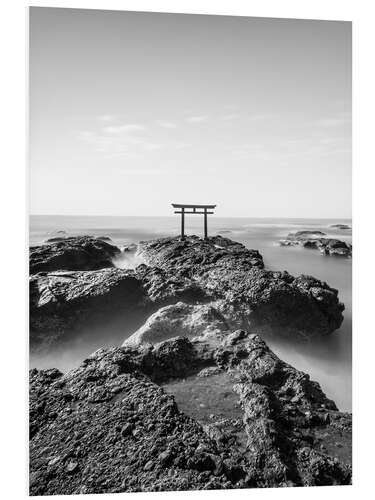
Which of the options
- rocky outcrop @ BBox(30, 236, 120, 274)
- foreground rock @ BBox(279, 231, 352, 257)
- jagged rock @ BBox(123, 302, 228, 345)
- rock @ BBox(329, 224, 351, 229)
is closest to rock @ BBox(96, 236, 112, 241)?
rocky outcrop @ BBox(30, 236, 120, 274)

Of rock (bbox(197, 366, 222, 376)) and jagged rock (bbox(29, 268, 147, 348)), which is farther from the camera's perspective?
jagged rock (bbox(29, 268, 147, 348))

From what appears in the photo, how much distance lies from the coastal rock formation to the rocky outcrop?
11mm

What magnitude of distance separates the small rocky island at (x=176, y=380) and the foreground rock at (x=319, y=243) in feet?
1.33

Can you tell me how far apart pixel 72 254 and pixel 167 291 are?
1205mm

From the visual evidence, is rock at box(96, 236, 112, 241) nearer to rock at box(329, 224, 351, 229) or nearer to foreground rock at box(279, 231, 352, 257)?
foreground rock at box(279, 231, 352, 257)

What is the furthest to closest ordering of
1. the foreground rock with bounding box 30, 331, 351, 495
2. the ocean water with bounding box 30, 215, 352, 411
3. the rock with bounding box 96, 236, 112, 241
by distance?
1. the rock with bounding box 96, 236, 112, 241
2. the ocean water with bounding box 30, 215, 352, 411
3. the foreground rock with bounding box 30, 331, 351, 495

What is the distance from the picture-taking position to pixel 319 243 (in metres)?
5.59

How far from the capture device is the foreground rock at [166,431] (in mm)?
4148

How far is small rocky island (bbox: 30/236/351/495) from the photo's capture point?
13.7 feet

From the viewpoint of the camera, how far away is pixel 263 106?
569cm

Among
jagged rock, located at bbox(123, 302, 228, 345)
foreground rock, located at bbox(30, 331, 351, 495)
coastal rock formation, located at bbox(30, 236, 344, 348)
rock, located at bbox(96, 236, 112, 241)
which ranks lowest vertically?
foreground rock, located at bbox(30, 331, 351, 495)

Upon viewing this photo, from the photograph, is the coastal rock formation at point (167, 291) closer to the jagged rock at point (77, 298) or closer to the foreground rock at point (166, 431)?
the jagged rock at point (77, 298)

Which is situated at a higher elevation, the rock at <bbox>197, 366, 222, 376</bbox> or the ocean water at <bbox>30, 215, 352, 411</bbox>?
the ocean water at <bbox>30, 215, 352, 411</bbox>

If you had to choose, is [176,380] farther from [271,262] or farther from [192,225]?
[271,262]
